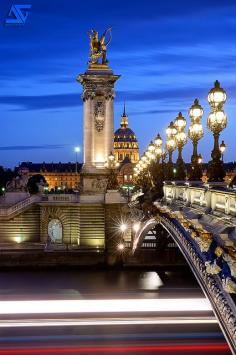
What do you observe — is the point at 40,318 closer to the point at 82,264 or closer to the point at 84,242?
the point at 82,264

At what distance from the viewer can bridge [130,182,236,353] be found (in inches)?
419

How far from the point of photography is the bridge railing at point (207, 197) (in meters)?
13.9

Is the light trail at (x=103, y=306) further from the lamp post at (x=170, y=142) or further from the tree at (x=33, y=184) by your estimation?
the tree at (x=33, y=184)

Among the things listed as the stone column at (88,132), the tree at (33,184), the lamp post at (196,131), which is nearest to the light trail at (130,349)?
the lamp post at (196,131)

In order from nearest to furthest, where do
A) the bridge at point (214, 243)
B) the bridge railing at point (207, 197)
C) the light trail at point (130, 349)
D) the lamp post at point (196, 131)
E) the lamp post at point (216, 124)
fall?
the bridge at point (214, 243) < the bridge railing at point (207, 197) < the lamp post at point (216, 124) < the lamp post at point (196, 131) < the light trail at point (130, 349)

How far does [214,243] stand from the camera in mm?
12117

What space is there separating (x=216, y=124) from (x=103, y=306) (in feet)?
62.8

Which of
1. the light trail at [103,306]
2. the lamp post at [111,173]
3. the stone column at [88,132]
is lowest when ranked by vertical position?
the light trail at [103,306]

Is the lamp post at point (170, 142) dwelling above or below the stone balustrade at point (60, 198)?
above

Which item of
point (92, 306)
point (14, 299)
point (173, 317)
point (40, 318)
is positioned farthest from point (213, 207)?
point (14, 299)

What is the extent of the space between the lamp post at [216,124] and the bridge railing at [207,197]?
0.50m

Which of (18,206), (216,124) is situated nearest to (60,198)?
(18,206)

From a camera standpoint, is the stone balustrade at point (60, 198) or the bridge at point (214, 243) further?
the stone balustrade at point (60, 198)

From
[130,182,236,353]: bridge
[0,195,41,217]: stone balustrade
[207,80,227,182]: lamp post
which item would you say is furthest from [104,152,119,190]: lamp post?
[207,80,227,182]: lamp post
